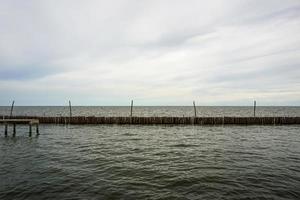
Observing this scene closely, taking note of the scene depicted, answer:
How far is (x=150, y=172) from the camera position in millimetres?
12031

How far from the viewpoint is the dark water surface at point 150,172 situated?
9312 mm

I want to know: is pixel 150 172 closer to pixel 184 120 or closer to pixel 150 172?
pixel 150 172

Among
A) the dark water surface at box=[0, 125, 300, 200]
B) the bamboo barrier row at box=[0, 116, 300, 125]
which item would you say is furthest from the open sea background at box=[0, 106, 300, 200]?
the bamboo barrier row at box=[0, 116, 300, 125]

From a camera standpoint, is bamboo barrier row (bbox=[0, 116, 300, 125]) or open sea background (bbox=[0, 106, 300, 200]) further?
bamboo barrier row (bbox=[0, 116, 300, 125])

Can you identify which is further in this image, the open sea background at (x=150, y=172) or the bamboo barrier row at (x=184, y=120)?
the bamboo barrier row at (x=184, y=120)

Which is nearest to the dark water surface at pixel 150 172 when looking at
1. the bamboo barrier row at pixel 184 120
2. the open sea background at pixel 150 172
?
the open sea background at pixel 150 172

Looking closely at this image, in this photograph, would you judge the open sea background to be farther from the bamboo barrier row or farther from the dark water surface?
the bamboo barrier row

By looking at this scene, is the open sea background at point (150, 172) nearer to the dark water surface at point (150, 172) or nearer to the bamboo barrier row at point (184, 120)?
the dark water surface at point (150, 172)

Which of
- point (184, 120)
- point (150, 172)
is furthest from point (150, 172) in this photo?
point (184, 120)

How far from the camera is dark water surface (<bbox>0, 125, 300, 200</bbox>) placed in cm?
931

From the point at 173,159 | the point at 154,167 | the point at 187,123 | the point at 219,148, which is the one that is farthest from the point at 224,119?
the point at 154,167

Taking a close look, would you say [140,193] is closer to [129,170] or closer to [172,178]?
[172,178]

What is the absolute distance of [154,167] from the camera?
13.0 m

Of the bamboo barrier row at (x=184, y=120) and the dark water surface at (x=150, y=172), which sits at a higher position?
the bamboo barrier row at (x=184, y=120)
